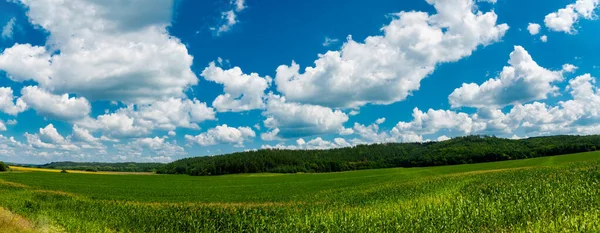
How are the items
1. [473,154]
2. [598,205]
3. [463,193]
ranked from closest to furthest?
1. [598,205]
2. [463,193]
3. [473,154]

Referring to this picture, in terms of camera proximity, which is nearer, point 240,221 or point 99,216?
point 240,221

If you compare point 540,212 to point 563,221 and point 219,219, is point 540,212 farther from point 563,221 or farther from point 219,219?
point 219,219

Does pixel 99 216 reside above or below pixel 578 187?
below

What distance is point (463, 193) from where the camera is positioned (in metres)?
26.8

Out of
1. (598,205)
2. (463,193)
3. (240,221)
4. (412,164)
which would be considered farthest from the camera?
(412,164)

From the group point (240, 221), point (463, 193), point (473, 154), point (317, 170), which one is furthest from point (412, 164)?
point (240, 221)

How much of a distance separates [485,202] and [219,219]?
17710mm

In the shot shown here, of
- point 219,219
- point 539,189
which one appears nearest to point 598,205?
point 539,189

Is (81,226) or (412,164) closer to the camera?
(81,226)

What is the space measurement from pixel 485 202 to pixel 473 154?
112 metres

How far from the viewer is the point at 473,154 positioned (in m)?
122

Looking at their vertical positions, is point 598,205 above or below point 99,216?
above

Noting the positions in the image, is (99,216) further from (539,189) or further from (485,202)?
(539,189)

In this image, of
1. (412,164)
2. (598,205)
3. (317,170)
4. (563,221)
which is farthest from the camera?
(317,170)
